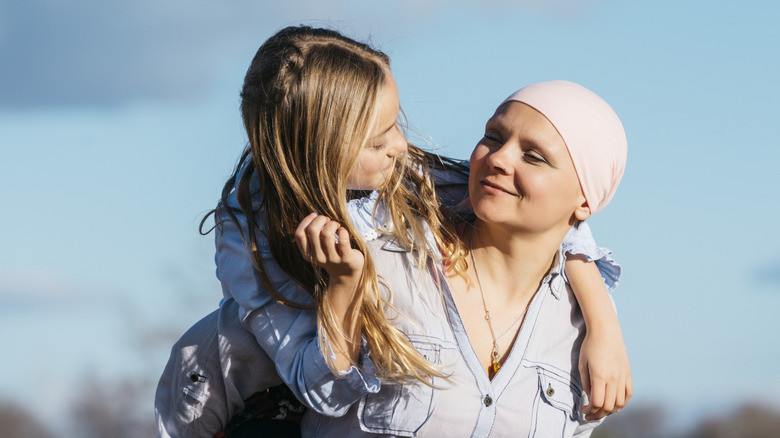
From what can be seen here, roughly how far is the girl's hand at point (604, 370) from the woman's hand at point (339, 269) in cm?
101

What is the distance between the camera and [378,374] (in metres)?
3.62

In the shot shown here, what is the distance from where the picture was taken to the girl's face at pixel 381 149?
384cm

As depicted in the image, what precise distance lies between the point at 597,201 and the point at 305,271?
122 centimetres

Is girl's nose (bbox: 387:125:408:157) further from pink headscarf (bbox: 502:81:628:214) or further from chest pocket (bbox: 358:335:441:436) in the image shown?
chest pocket (bbox: 358:335:441:436)

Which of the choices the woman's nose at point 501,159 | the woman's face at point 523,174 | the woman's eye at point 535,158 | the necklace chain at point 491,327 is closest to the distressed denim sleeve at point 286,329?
the necklace chain at point 491,327

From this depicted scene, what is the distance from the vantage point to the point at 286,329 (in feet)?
12.4

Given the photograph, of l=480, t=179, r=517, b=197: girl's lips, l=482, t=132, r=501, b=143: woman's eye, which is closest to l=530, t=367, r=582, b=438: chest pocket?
l=480, t=179, r=517, b=197: girl's lips

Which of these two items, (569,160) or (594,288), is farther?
(594,288)

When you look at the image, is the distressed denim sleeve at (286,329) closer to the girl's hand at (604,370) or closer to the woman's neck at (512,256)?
the woman's neck at (512,256)

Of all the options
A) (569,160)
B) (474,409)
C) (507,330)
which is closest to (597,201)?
(569,160)

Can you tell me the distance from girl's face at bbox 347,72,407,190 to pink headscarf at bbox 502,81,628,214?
0.48m

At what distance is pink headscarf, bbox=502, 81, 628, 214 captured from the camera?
373cm

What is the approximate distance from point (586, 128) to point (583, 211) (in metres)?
0.38

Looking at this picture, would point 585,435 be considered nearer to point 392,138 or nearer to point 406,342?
point 406,342
